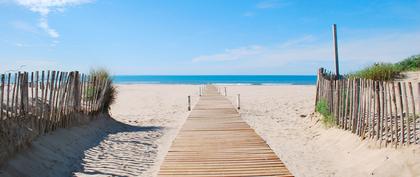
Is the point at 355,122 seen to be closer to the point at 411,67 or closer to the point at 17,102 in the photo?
the point at 17,102

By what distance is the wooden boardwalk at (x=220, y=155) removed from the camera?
5453 millimetres

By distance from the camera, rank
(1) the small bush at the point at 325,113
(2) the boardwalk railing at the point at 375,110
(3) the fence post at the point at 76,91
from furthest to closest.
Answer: (1) the small bush at the point at 325,113
(3) the fence post at the point at 76,91
(2) the boardwalk railing at the point at 375,110

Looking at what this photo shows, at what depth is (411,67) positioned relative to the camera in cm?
1373

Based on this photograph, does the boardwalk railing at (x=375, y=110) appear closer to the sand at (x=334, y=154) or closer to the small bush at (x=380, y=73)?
the sand at (x=334, y=154)

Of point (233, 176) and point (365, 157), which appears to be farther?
point (365, 157)

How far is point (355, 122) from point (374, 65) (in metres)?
5.55

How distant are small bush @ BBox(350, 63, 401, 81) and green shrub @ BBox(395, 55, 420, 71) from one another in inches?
62.7

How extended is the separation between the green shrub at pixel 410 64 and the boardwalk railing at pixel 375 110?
524cm

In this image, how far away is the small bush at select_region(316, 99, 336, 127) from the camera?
9.12 meters

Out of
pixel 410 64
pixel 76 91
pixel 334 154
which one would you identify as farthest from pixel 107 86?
pixel 410 64

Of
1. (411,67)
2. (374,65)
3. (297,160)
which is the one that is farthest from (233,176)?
(411,67)

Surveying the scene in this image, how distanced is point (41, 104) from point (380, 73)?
9.21 meters

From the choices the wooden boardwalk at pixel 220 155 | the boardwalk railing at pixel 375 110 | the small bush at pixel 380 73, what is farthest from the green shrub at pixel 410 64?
the wooden boardwalk at pixel 220 155

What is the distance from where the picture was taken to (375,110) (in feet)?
22.7
